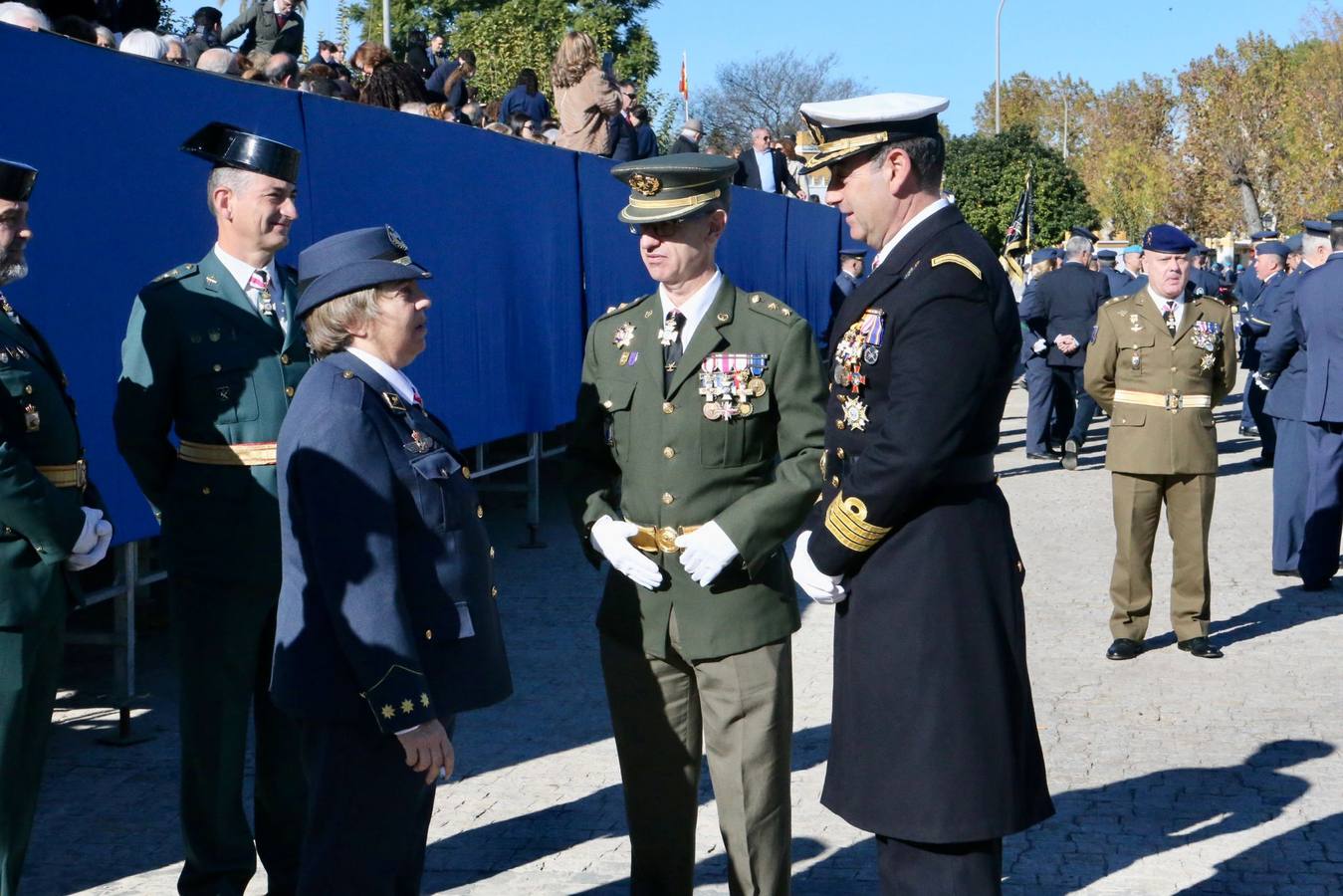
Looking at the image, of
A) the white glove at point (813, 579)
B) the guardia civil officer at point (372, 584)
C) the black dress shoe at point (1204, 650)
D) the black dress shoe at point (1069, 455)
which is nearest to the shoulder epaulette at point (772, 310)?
the white glove at point (813, 579)

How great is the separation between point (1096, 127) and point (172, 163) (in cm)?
6210

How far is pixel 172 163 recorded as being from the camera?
6008 millimetres

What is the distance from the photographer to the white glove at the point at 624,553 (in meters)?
4.00

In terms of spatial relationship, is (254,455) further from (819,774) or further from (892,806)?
(819,774)

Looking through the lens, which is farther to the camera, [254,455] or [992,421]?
[254,455]

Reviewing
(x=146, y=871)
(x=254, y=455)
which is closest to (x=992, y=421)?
(x=254, y=455)

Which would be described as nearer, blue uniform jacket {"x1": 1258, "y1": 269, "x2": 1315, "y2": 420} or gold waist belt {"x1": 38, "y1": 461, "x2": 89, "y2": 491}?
gold waist belt {"x1": 38, "y1": 461, "x2": 89, "y2": 491}

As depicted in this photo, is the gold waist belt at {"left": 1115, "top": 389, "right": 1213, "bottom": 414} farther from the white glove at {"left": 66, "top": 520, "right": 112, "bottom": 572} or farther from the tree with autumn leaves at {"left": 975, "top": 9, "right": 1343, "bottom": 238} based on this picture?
the tree with autumn leaves at {"left": 975, "top": 9, "right": 1343, "bottom": 238}

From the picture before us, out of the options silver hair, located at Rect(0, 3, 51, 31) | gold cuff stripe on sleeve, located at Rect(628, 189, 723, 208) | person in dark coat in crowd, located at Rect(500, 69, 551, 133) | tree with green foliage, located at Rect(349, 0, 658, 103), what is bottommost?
gold cuff stripe on sleeve, located at Rect(628, 189, 723, 208)

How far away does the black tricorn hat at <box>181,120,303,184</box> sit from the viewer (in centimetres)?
433

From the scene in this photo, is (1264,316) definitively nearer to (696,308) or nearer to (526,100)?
(526,100)

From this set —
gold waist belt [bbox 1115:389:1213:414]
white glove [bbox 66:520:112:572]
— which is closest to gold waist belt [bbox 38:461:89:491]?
white glove [bbox 66:520:112:572]

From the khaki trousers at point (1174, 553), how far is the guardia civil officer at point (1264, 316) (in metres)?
6.03

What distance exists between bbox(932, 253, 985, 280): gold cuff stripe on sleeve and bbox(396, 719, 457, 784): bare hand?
145 cm
